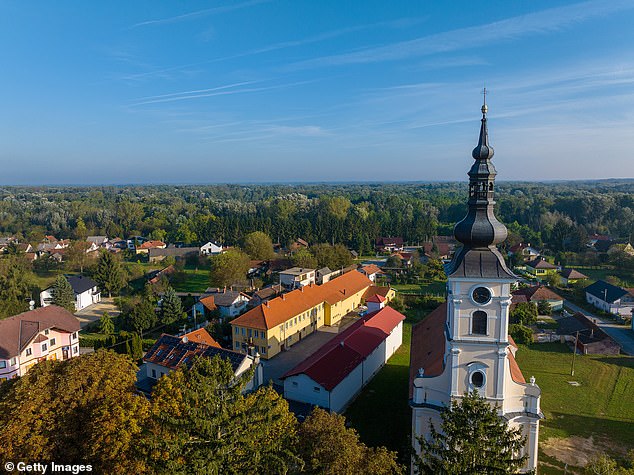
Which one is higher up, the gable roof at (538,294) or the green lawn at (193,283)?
the gable roof at (538,294)

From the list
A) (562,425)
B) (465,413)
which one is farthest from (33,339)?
(562,425)

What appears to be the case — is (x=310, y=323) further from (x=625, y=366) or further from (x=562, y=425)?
(x=625, y=366)

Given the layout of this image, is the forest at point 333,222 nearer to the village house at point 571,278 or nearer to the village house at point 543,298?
the village house at point 571,278

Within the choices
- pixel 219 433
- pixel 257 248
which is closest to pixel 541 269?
pixel 257 248

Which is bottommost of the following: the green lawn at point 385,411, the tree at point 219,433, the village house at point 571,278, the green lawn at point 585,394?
the green lawn at point 585,394

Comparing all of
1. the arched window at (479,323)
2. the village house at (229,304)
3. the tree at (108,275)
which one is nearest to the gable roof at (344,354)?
the arched window at (479,323)

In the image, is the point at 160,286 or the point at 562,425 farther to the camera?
the point at 160,286

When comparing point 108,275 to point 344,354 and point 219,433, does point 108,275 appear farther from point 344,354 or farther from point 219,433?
point 219,433
